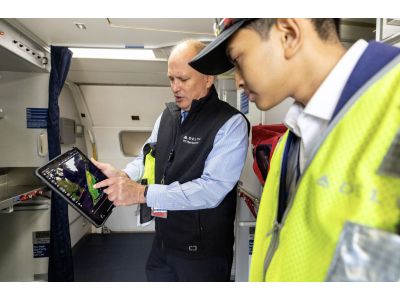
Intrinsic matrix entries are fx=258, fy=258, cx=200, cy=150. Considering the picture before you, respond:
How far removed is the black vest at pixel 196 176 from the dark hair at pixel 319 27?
904 millimetres

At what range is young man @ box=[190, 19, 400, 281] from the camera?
1.56 feet

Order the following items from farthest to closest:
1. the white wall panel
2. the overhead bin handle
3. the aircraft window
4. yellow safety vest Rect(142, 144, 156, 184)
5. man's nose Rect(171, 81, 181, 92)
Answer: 1. the aircraft window
2. the white wall panel
3. the overhead bin handle
4. yellow safety vest Rect(142, 144, 156, 184)
5. man's nose Rect(171, 81, 181, 92)

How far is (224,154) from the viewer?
5.20 ft

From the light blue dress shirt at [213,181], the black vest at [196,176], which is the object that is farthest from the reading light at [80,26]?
the light blue dress shirt at [213,181]

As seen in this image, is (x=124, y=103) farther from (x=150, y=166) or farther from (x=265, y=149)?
(x=265, y=149)

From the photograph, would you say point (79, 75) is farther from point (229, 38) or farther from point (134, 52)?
point (229, 38)

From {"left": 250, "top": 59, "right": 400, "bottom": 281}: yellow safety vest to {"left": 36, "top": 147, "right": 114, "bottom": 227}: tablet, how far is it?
3.93ft

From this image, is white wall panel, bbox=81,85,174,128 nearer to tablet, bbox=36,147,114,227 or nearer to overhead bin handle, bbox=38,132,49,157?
overhead bin handle, bbox=38,132,49,157

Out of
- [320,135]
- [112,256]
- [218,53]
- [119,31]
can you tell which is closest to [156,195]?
[218,53]

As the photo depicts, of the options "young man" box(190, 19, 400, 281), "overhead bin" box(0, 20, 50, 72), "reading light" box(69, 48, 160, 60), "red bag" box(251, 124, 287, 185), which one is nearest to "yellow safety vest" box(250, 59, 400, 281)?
"young man" box(190, 19, 400, 281)

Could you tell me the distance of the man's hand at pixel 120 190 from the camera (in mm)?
1555

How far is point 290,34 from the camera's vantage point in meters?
0.72

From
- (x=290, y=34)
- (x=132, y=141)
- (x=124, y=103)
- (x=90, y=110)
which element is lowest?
(x=132, y=141)

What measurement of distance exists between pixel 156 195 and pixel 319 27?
3.97 feet
